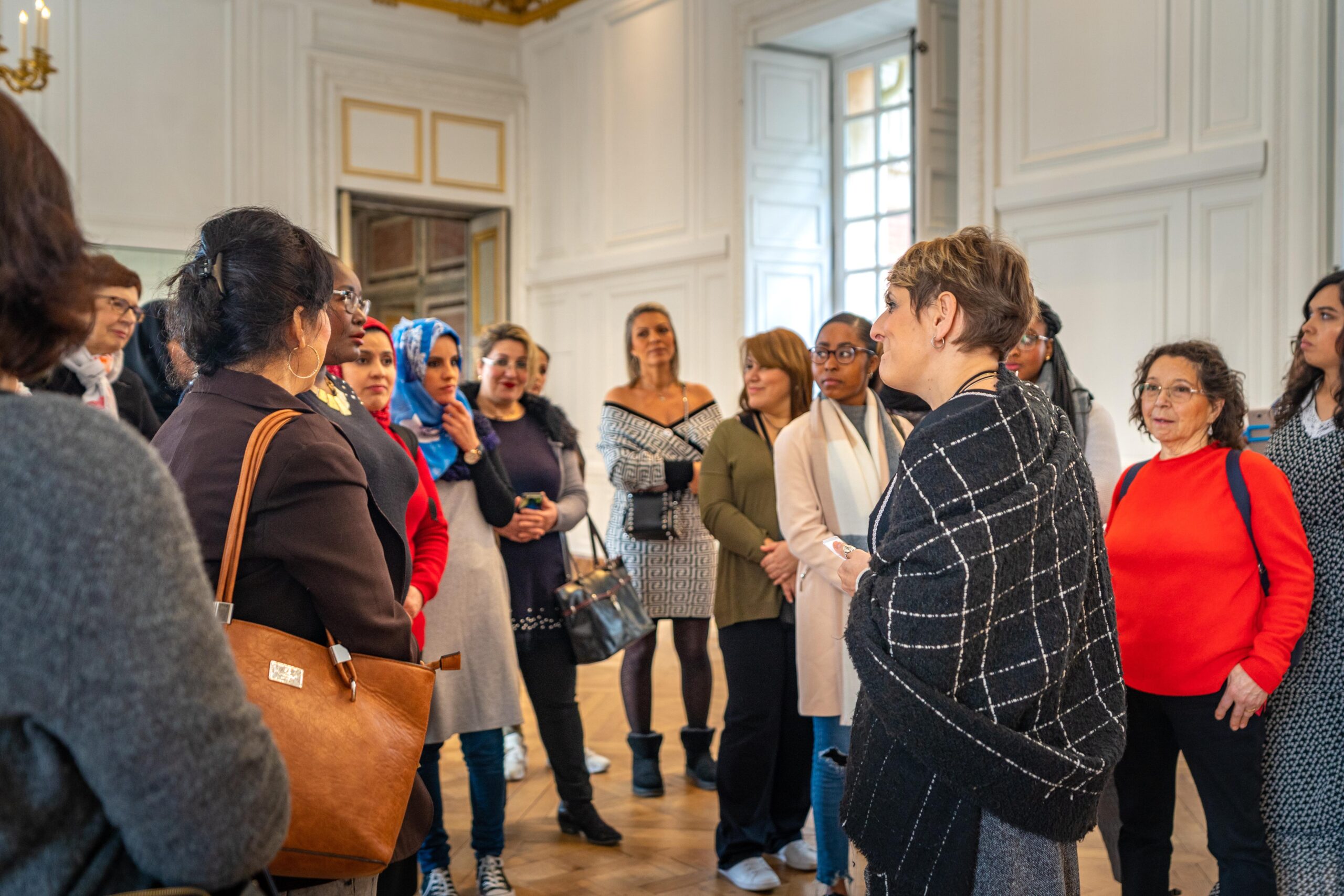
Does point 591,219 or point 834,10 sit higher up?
point 834,10

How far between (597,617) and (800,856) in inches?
35.8

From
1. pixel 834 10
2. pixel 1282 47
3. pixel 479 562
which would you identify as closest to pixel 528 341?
pixel 479 562

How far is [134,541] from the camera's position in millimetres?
882

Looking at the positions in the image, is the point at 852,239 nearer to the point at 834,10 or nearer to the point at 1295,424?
the point at 834,10

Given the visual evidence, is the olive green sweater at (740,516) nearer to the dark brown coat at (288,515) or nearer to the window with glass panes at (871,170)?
the dark brown coat at (288,515)

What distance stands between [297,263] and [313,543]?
42cm

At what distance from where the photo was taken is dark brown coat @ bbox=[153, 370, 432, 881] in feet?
4.70

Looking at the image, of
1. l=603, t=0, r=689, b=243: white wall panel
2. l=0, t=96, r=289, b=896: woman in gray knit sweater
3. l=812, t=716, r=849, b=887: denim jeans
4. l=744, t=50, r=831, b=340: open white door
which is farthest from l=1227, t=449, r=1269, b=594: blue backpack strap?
l=603, t=0, r=689, b=243: white wall panel

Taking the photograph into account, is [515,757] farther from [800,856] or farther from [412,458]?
[412,458]

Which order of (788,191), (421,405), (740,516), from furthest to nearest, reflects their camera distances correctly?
(788,191), (740,516), (421,405)

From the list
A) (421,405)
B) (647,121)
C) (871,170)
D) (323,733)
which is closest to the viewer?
(323,733)

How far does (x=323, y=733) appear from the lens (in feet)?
4.59

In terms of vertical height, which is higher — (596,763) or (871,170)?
(871,170)

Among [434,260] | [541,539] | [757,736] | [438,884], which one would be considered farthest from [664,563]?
[434,260]
